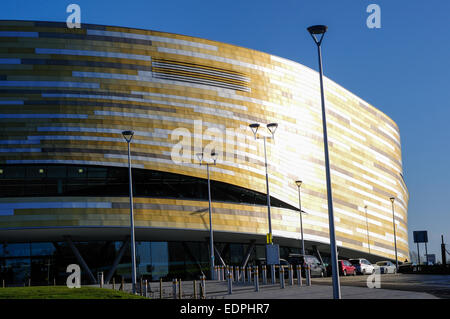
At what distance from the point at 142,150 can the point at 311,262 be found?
16544 mm

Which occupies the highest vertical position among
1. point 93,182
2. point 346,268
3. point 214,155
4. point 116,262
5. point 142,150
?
point 142,150

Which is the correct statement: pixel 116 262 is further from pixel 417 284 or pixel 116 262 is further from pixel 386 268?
pixel 417 284

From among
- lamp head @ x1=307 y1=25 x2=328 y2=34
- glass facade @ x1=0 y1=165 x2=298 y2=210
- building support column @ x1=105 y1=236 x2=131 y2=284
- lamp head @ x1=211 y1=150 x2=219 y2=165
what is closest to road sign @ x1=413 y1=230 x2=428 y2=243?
glass facade @ x1=0 y1=165 x2=298 y2=210

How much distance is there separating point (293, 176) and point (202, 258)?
43.0 ft

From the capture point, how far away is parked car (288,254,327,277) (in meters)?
43.8

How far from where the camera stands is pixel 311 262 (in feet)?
153

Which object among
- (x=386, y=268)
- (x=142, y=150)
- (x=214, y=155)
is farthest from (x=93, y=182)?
(x=386, y=268)

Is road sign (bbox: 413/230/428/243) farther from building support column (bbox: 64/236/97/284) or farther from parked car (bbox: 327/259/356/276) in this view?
building support column (bbox: 64/236/97/284)

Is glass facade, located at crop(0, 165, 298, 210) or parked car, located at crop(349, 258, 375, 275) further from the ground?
glass facade, located at crop(0, 165, 298, 210)

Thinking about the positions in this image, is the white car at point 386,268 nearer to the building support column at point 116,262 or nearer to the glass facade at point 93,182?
the glass facade at point 93,182

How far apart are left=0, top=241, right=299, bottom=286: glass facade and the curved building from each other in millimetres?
87

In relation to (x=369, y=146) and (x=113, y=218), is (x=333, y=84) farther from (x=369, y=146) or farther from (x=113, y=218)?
(x=113, y=218)

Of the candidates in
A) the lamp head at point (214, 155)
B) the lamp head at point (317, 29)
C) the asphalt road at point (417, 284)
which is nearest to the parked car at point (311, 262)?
the asphalt road at point (417, 284)

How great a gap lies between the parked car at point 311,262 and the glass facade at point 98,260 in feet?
31.8
